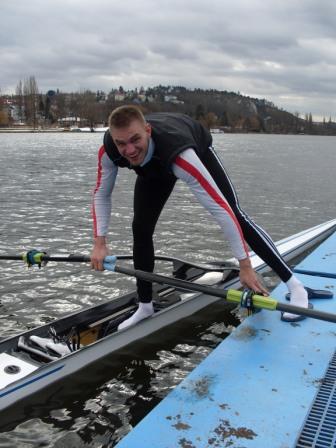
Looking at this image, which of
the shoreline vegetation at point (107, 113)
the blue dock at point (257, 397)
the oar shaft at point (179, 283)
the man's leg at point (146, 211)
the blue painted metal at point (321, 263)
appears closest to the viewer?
the blue dock at point (257, 397)

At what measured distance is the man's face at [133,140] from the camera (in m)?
3.74

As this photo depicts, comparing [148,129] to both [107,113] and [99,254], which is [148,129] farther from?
[107,113]

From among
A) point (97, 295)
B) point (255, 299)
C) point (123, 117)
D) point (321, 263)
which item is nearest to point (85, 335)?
point (255, 299)

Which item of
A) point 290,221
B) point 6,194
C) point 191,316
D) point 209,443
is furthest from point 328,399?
point 6,194

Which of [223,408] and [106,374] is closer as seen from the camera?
[223,408]

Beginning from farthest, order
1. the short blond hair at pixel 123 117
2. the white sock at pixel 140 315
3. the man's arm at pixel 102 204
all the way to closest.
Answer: the white sock at pixel 140 315 < the man's arm at pixel 102 204 < the short blond hair at pixel 123 117

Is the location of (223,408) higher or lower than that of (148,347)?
higher

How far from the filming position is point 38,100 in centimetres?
13750

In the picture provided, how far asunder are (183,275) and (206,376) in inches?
119

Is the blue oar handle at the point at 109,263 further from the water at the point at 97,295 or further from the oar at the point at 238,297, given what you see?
the water at the point at 97,295

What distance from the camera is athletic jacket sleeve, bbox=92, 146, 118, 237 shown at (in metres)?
4.52

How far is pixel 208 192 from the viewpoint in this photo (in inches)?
155

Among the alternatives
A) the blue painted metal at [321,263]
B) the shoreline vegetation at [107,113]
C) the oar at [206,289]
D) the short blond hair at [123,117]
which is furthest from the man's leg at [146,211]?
the shoreline vegetation at [107,113]

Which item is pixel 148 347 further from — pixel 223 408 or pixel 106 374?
pixel 223 408
